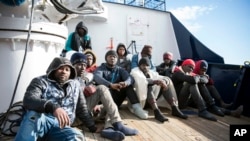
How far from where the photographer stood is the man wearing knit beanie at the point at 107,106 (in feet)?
7.21

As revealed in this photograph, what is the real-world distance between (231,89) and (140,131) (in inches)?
78.2

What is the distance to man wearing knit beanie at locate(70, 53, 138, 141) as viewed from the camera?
2.20 meters

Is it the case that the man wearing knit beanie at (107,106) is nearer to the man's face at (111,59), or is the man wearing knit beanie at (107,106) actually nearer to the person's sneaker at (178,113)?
the man's face at (111,59)

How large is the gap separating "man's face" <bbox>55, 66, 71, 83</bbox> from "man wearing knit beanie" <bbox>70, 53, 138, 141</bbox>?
1.83 ft

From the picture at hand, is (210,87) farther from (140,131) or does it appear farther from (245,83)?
(140,131)

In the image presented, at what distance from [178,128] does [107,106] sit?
0.88 meters

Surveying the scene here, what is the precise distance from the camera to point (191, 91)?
315 centimetres

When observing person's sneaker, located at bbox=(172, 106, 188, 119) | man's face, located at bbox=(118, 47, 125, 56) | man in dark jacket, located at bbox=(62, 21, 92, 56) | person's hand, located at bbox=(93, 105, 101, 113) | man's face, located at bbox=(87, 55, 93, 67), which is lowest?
person's sneaker, located at bbox=(172, 106, 188, 119)

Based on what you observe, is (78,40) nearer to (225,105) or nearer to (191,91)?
(191,91)

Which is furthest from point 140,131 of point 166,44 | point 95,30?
point 166,44

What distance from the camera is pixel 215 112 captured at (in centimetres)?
322

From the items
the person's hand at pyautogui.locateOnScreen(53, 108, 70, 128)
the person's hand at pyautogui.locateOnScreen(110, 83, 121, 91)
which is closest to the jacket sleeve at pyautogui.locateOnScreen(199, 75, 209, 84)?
the person's hand at pyautogui.locateOnScreen(110, 83, 121, 91)

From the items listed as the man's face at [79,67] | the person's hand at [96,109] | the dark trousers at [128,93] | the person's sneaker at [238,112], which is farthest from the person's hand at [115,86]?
the person's sneaker at [238,112]

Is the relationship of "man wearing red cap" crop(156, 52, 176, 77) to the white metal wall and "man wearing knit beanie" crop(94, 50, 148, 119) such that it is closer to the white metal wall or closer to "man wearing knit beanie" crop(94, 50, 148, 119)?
"man wearing knit beanie" crop(94, 50, 148, 119)
